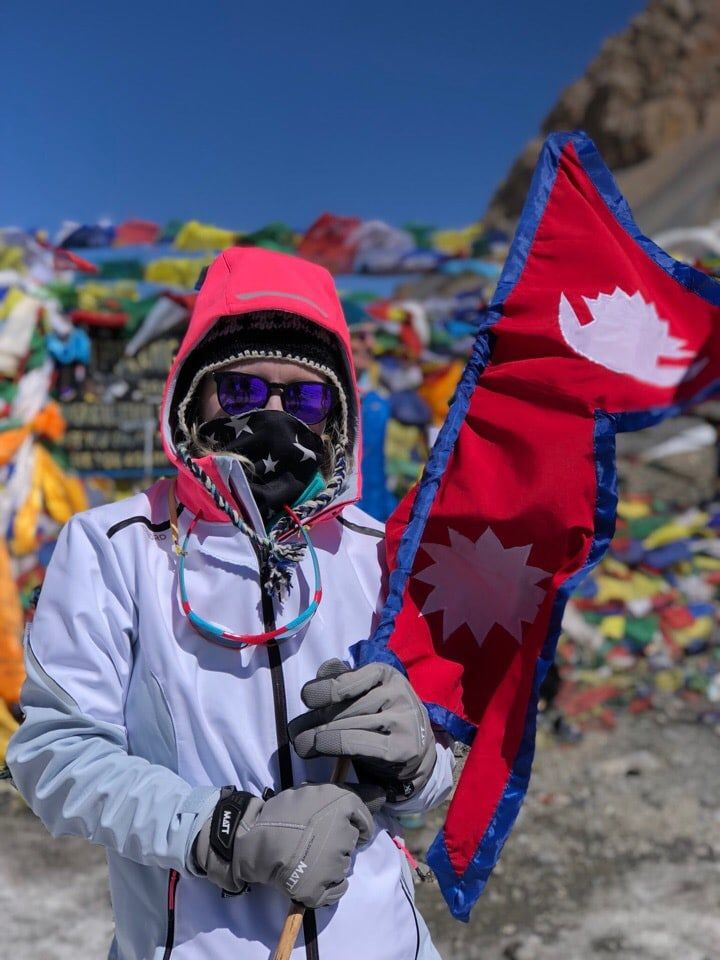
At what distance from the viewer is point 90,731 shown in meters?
1.46

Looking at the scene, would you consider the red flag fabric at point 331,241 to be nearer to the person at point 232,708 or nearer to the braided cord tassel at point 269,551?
the person at point 232,708

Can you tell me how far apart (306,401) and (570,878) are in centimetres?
313

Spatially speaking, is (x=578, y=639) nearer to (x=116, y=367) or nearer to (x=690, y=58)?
(x=116, y=367)

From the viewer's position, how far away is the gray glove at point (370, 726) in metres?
1.45

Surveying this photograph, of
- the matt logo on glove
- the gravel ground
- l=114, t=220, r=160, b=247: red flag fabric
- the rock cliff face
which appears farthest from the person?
the rock cliff face

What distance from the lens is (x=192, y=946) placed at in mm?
1443

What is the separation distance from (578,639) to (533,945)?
3.62 m

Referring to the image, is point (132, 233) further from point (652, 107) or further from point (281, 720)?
point (652, 107)

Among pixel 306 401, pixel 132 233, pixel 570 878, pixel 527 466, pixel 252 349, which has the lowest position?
pixel 570 878

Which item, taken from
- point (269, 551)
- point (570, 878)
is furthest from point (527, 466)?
point (570, 878)

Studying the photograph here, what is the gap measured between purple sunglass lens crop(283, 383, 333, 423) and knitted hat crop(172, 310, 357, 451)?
51 mm

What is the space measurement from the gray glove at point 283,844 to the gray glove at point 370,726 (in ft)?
0.30

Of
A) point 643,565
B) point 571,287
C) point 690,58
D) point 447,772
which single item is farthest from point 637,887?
point 690,58

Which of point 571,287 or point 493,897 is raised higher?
point 571,287
